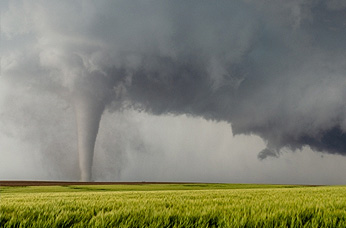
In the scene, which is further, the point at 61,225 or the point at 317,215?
the point at 317,215

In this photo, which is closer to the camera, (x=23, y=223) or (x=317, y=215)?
(x=23, y=223)

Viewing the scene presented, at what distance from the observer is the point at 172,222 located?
450 cm

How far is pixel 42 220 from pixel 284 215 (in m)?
4.40

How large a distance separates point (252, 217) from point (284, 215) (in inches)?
27.6

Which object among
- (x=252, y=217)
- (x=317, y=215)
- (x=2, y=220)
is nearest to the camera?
(x=2, y=220)

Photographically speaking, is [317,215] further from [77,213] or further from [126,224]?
[77,213]

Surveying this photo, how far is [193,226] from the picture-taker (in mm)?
4426

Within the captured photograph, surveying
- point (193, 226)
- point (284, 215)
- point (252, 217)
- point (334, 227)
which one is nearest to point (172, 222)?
point (193, 226)

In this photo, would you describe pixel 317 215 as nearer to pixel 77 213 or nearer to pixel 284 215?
pixel 284 215

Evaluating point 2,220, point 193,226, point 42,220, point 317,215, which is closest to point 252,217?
point 193,226

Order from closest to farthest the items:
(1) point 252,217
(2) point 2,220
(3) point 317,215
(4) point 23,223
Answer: (4) point 23,223
(2) point 2,220
(1) point 252,217
(3) point 317,215

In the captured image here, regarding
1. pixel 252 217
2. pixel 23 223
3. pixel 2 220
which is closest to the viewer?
pixel 23 223

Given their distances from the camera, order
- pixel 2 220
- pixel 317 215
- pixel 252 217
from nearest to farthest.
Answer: pixel 2 220 → pixel 252 217 → pixel 317 215

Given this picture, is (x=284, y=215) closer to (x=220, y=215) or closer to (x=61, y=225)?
(x=220, y=215)
